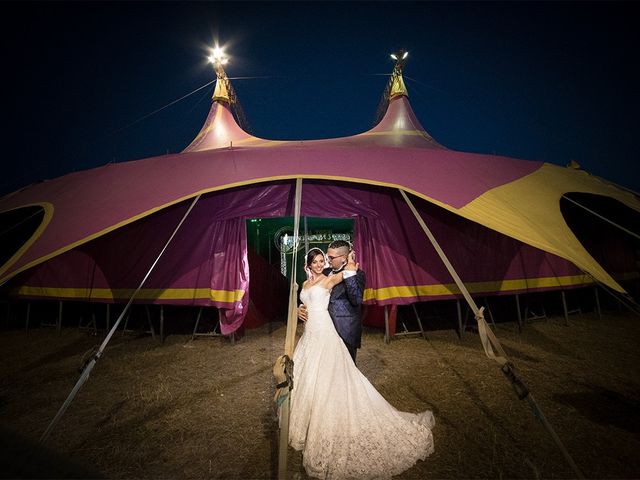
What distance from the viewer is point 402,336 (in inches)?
195

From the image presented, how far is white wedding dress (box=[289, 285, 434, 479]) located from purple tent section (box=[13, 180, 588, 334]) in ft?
7.31

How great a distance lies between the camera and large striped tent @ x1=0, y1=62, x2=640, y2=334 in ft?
8.28

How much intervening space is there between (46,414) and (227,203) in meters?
3.13

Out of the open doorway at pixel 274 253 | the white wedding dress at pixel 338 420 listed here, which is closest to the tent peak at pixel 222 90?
the open doorway at pixel 274 253

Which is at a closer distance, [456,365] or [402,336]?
[456,365]

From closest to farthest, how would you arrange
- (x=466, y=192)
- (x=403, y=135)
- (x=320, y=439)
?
(x=320, y=439) < (x=466, y=192) < (x=403, y=135)

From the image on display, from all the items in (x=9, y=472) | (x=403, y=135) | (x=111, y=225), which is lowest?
(x=9, y=472)

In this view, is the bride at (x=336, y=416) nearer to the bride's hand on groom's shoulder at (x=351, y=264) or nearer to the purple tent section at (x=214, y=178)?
the bride's hand on groom's shoulder at (x=351, y=264)

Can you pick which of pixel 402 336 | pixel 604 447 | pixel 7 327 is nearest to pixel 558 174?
pixel 604 447

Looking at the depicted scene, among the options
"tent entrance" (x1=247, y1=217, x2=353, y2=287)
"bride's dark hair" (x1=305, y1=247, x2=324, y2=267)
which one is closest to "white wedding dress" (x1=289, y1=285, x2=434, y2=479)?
"bride's dark hair" (x1=305, y1=247, x2=324, y2=267)

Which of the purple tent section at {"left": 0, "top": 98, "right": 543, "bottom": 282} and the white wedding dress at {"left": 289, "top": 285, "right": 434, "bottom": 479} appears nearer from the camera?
the white wedding dress at {"left": 289, "top": 285, "right": 434, "bottom": 479}

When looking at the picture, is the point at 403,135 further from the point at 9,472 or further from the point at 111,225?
the point at 9,472

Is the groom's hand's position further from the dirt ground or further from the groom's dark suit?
the dirt ground

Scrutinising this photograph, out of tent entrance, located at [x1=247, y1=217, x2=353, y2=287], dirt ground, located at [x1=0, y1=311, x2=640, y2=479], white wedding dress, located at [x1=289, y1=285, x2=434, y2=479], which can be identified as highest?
tent entrance, located at [x1=247, y1=217, x2=353, y2=287]
